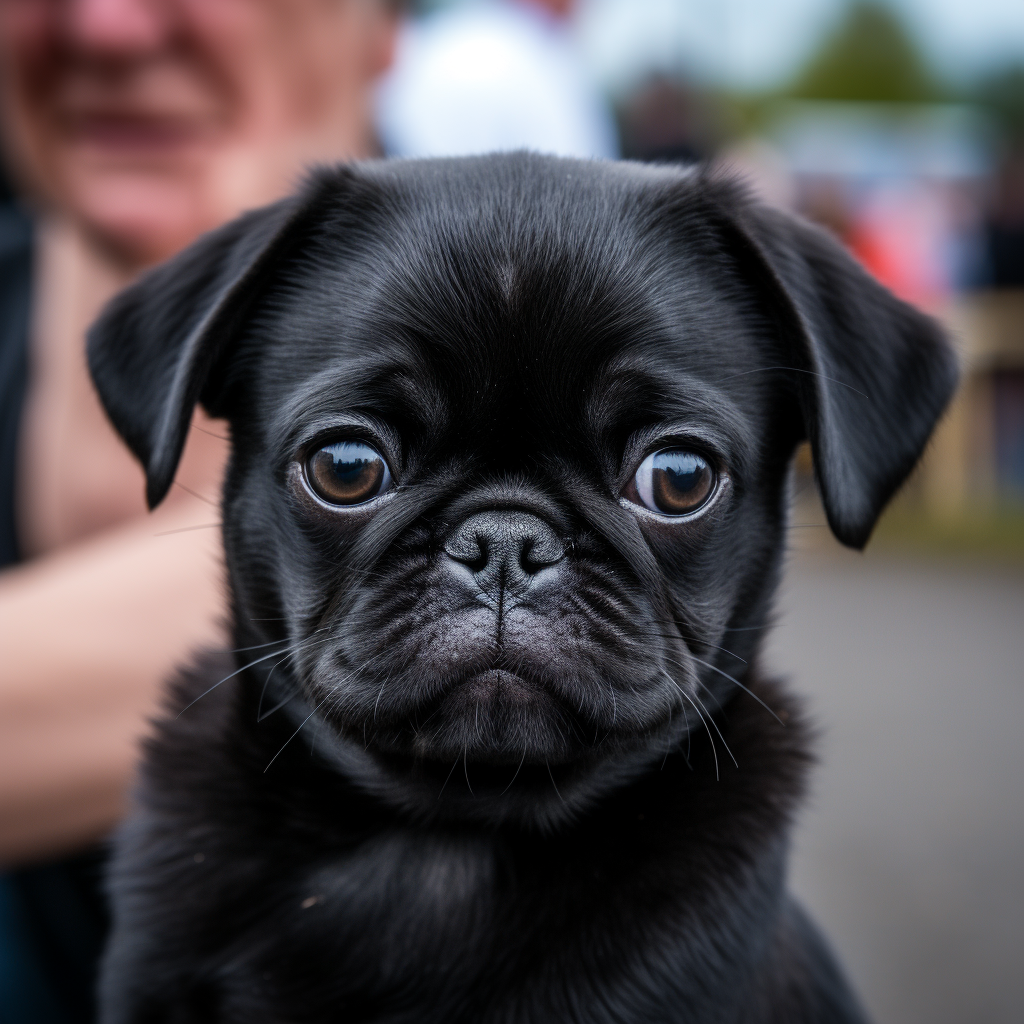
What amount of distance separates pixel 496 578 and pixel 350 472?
34 centimetres

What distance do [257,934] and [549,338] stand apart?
1.25 m

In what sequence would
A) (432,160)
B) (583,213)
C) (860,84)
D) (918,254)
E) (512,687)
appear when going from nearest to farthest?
(512,687) → (583,213) → (432,160) → (918,254) → (860,84)

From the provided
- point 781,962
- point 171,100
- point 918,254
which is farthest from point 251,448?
point 918,254

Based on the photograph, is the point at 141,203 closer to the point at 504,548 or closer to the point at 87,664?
the point at 87,664

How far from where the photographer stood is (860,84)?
176 ft

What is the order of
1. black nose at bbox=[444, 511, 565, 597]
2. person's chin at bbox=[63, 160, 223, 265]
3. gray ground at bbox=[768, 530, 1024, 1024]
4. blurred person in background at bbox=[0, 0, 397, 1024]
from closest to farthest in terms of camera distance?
black nose at bbox=[444, 511, 565, 597] → blurred person in background at bbox=[0, 0, 397, 1024] → person's chin at bbox=[63, 160, 223, 265] → gray ground at bbox=[768, 530, 1024, 1024]

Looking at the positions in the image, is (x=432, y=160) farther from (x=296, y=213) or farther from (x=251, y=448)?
(x=251, y=448)

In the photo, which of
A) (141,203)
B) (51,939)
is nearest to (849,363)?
(141,203)

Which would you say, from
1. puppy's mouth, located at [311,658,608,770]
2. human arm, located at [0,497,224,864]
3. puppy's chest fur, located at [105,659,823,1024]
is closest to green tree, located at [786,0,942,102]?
human arm, located at [0,497,224,864]

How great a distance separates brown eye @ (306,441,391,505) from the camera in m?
2.02

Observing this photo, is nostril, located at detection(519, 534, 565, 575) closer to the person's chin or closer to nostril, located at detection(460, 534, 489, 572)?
nostril, located at detection(460, 534, 489, 572)

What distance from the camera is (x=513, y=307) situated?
6.52 feet

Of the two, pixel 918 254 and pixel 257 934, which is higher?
pixel 257 934

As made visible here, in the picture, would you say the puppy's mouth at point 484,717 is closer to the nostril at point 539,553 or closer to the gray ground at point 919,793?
the nostril at point 539,553
